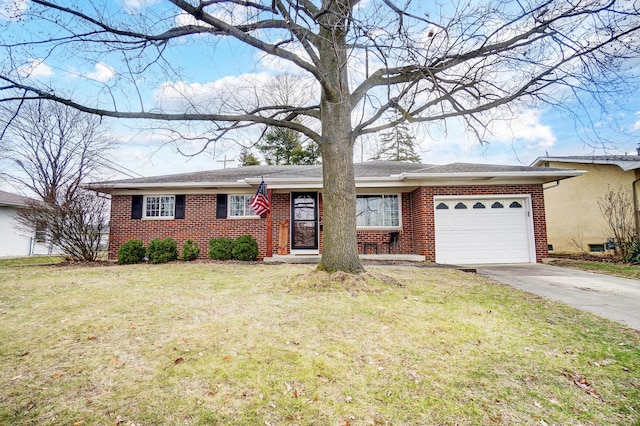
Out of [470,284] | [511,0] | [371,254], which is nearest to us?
[511,0]

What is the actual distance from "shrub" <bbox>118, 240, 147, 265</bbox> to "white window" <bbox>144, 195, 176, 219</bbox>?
1.95 metres

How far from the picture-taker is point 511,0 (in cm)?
471

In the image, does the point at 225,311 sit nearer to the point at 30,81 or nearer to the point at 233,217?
the point at 30,81

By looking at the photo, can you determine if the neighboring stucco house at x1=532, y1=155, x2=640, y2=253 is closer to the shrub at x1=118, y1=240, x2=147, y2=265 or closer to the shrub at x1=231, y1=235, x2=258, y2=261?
the shrub at x1=231, y1=235, x2=258, y2=261

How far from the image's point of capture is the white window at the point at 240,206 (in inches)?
450

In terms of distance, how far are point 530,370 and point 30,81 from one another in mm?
7561

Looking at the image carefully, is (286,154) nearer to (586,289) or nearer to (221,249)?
(221,249)

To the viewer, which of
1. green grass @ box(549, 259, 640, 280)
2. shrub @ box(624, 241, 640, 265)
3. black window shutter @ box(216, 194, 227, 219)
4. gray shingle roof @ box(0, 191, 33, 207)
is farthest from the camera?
gray shingle roof @ box(0, 191, 33, 207)

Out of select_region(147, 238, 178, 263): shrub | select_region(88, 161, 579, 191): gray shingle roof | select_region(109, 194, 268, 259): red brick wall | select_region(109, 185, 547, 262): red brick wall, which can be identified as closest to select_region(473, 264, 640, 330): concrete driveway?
select_region(88, 161, 579, 191): gray shingle roof

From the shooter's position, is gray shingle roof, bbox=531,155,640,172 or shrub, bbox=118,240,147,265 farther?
gray shingle roof, bbox=531,155,640,172

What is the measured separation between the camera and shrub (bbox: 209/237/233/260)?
9945 millimetres

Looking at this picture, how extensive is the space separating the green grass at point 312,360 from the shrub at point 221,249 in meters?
5.17

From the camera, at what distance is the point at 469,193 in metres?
10.1

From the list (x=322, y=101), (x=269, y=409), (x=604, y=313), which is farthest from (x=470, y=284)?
(x=269, y=409)
